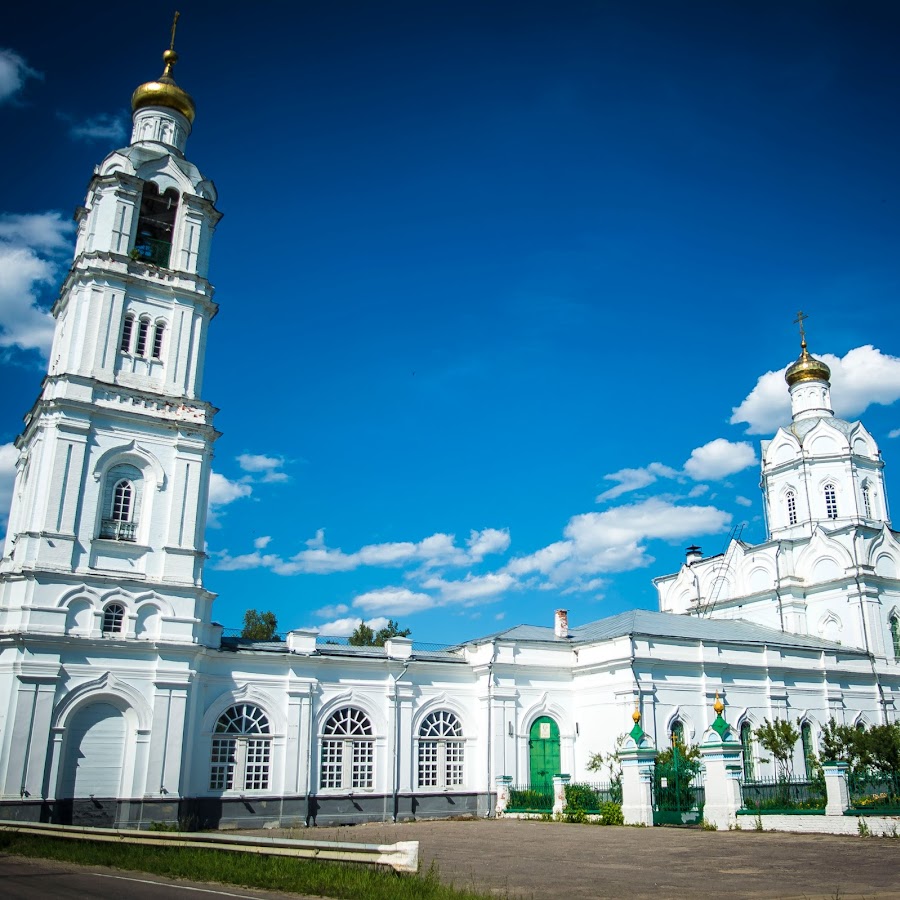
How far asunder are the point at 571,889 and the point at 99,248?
2282 cm

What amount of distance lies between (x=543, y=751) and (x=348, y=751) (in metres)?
6.82

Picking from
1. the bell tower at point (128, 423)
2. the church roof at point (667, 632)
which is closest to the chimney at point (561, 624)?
the church roof at point (667, 632)

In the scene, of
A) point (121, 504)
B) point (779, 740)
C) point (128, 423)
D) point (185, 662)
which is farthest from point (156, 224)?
point (779, 740)

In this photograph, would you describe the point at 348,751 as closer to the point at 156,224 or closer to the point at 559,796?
the point at 559,796

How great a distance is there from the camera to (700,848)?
50.6 feet

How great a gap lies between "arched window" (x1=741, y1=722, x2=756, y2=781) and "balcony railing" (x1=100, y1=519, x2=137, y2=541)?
20924 mm

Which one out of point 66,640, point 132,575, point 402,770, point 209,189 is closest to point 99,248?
point 209,189

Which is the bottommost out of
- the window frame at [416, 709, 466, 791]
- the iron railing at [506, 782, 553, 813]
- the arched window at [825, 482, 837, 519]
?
the iron railing at [506, 782, 553, 813]

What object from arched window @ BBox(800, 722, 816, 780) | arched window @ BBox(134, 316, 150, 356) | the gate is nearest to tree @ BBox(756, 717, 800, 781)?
arched window @ BBox(800, 722, 816, 780)

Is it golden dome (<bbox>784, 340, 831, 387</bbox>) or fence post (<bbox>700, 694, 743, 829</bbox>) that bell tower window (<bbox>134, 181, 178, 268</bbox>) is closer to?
fence post (<bbox>700, 694, 743, 829</bbox>)

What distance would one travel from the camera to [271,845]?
1158 centimetres

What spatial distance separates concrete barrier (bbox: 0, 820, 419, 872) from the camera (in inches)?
398

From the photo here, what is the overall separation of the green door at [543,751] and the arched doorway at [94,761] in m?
13.0

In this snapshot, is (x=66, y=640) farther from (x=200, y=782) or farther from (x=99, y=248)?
(x=99, y=248)
